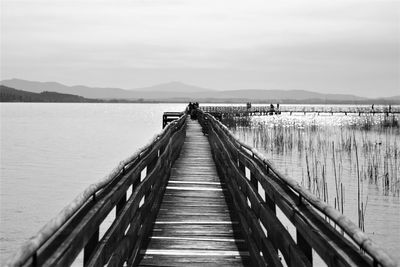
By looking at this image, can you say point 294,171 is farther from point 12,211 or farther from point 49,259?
point 49,259

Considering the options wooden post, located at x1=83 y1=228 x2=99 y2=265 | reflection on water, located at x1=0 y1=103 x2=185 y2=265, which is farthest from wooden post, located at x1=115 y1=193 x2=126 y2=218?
reflection on water, located at x1=0 y1=103 x2=185 y2=265

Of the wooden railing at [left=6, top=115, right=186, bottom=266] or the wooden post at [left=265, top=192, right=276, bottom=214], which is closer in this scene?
the wooden railing at [left=6, top=115, right=186, bottom=266]

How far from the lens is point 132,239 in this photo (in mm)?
4824

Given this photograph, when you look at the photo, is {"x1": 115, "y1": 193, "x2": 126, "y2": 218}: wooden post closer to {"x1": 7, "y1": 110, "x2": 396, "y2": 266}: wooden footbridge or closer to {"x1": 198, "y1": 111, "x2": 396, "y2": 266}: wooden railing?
{"x1": 7, "y1": 110, "x2": 396, "y2": 266}: wooden footbridge

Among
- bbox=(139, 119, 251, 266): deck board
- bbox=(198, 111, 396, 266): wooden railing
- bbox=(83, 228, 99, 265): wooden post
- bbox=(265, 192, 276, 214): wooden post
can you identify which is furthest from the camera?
bbox=(139, 119, 251, 266): deck board

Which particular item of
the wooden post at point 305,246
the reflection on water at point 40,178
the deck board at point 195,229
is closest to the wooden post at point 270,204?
the deck board at point 195,229

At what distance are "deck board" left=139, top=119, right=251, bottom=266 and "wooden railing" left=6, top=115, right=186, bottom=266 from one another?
1.03 ft

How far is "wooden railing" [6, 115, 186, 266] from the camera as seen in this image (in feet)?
7.57

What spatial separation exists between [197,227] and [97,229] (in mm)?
3437

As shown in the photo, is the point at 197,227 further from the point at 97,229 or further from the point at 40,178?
the point at 40,178

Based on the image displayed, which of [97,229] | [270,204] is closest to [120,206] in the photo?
[97,229]

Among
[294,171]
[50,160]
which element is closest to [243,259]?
[294,171]

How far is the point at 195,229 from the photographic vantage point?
6602 millimetres

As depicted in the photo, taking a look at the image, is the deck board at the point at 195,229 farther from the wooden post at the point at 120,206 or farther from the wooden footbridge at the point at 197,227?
the wooden post at the point at 120,206
